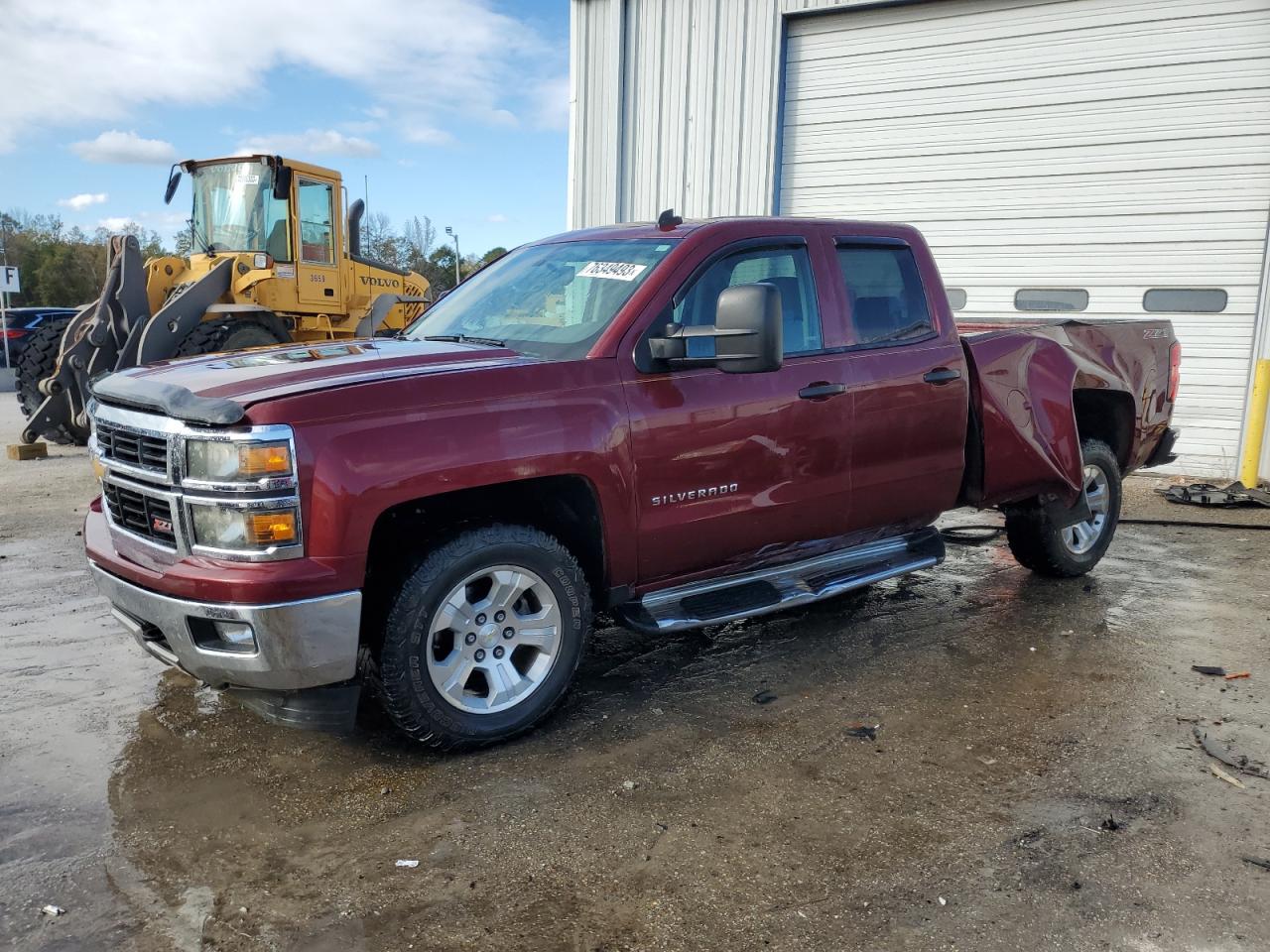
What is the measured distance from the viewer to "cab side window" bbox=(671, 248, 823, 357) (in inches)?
166

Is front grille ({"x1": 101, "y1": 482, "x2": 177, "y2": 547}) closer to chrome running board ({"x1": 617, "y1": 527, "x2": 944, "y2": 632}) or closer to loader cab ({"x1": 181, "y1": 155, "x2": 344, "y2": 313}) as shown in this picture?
chrome running board ({"x1": 617, "y1": 527, "x2": 944, "y2": 632})

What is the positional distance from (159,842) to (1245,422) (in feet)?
32.6

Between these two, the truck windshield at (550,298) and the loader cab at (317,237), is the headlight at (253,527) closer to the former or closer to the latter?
the truck windshield at (550,298)

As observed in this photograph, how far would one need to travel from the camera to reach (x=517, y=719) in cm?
369

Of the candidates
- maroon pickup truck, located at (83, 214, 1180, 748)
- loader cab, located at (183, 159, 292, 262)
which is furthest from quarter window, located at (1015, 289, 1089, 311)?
loader cab, located at (183, 159, 292, 262)

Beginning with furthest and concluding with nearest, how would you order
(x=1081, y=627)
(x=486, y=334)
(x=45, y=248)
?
(x=45, y=248)
(x=1081, y=627)
(x=486, y=334)

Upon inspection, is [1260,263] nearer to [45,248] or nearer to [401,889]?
[401,889]

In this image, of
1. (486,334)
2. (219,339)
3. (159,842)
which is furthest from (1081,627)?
(219,339)

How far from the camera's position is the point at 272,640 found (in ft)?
10.3

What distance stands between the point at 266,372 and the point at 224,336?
6.99 meters

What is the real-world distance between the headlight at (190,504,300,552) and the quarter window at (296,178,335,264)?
8.40 m

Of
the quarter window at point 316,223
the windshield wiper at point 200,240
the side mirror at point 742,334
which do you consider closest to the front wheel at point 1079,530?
the side mirror at point 742,334

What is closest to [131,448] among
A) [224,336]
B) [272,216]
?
[224,336]

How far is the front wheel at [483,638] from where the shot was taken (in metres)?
3.40
